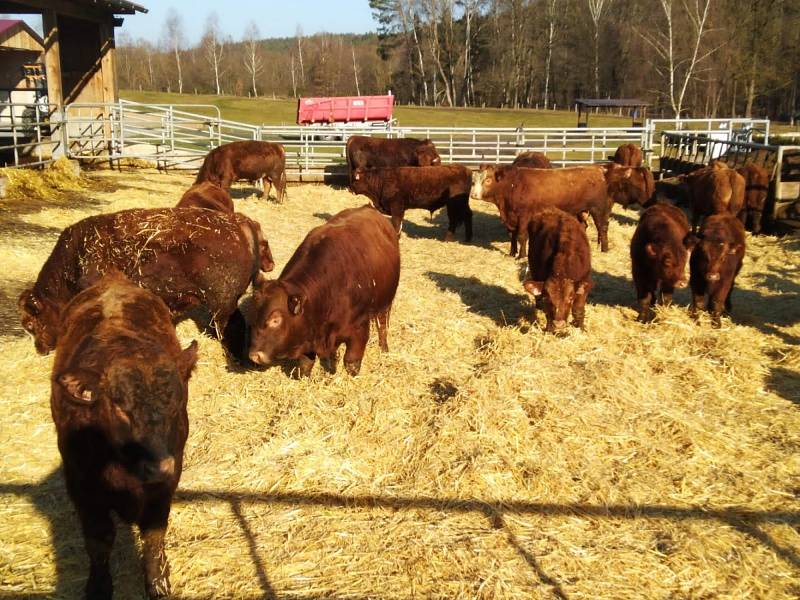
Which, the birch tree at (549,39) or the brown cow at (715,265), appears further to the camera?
the birch tree at (549,39)

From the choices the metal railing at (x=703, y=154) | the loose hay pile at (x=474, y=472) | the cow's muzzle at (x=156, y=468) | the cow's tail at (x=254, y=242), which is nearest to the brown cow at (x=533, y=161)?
the metal railing at (x=703, y=154)

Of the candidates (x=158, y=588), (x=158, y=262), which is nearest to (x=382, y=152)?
(x=158, y=262)

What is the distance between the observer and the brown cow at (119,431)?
2.89 metres

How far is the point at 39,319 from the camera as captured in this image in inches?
228

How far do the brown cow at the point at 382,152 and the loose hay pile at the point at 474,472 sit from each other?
11.0m

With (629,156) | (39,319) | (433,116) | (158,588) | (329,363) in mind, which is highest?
(433,116)

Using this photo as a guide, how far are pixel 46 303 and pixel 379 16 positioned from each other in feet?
242

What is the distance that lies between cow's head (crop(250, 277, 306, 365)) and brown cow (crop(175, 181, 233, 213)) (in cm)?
345

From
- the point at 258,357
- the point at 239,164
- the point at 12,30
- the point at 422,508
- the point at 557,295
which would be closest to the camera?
the point at 422,508

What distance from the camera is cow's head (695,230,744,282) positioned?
7.48 meters

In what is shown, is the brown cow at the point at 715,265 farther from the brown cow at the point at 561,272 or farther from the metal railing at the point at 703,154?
the metal railing at the point at 703,154

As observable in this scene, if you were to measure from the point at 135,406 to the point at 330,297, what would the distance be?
295cm

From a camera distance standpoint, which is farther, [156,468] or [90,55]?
[90,55]

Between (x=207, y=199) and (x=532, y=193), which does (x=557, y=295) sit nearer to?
(x=207, y=199)
